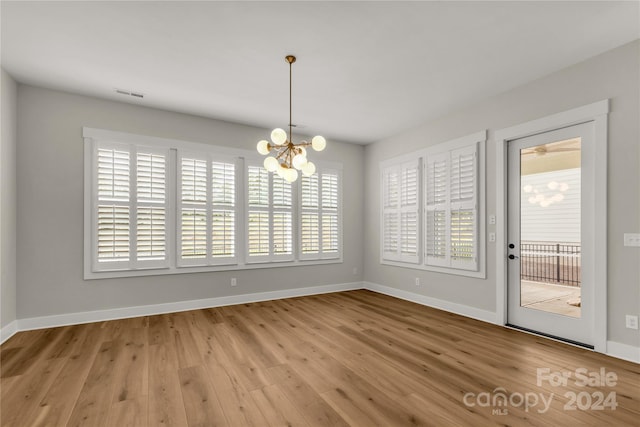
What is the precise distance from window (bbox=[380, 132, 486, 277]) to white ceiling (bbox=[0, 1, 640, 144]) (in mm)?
879

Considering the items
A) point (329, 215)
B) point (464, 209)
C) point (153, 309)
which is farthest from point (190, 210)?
point (464, 209)

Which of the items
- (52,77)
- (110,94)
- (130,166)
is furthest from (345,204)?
(52,77)

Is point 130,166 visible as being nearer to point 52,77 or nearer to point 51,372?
point 52,77

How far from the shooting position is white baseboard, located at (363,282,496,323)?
418 centimetres

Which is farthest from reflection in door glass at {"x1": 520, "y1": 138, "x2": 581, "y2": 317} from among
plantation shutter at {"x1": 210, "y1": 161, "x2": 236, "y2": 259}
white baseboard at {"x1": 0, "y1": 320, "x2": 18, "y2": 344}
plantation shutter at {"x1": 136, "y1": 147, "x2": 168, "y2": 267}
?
white baseboard at {"x1": 0, "y1": 320, "x2": 18, "y2": 344}

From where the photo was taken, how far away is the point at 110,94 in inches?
161

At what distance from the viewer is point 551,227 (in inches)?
140

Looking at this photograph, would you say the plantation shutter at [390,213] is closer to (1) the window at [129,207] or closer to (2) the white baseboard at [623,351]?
(2) the white baseboard at [623,351]

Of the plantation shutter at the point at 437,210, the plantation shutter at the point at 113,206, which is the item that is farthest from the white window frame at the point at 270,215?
the plantation shutter at the point at 437,210

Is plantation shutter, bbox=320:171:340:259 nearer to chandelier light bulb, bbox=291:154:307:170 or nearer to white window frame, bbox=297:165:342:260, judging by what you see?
white window frame, bbox=297:165:342:260

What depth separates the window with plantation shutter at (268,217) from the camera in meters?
5.25

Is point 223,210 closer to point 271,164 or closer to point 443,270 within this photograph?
point 271,164

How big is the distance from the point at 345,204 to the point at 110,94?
4235 mm

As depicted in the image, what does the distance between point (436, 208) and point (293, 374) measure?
134 inches
